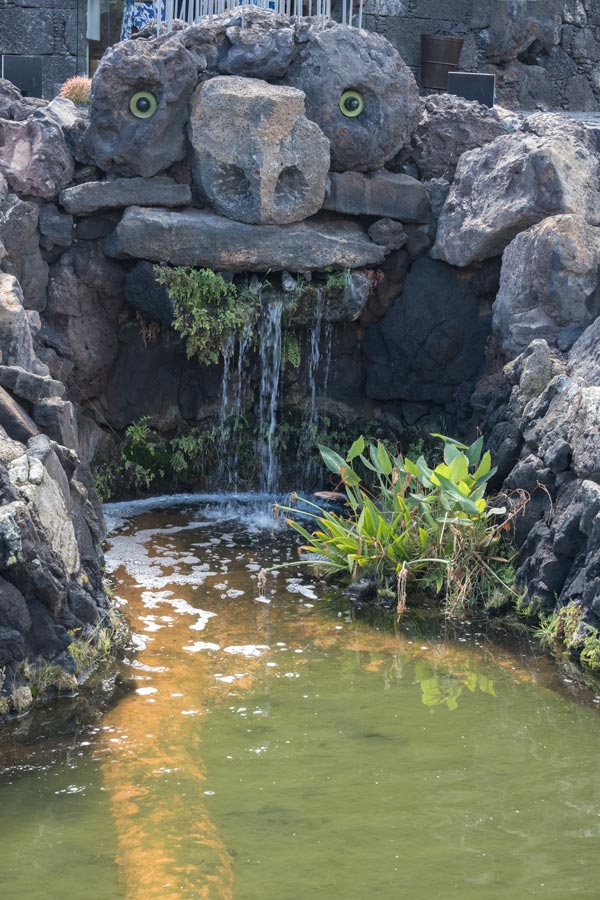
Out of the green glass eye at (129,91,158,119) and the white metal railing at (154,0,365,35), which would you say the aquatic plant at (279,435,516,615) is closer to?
the green glass eye at (129,91,158,119)

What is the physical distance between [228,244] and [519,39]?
31.7 feet

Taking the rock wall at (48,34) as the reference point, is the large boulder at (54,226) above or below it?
below

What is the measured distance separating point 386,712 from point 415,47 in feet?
45.5

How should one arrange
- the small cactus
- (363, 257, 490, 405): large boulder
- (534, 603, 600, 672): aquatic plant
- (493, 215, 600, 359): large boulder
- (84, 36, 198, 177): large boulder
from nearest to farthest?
(534, 603, 600, 672): aquatic plant
(493, 215, 600, 359): large boulder
(84, 36, 198, 177): large boulder
(363, 257, 490, 405): large boulder
the small cactus

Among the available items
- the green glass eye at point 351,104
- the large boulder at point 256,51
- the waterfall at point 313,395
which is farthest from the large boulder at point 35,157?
the waterfall at point 313,395

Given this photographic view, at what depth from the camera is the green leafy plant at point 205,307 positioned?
1115cm

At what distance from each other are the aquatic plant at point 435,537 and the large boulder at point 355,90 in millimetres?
3799

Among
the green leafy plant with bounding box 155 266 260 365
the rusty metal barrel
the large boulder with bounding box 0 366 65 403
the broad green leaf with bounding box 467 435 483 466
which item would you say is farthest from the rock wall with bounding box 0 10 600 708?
the rusty metal barrel

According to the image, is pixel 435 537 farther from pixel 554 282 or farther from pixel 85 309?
pixel 85 309

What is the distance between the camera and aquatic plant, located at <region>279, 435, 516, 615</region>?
8.56m

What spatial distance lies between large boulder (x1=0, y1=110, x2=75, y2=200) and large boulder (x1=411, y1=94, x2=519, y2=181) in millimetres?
3482

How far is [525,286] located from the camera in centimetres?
1048

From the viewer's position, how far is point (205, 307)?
445 inches

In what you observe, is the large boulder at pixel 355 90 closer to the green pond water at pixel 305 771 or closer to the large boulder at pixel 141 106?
the large boulder at pixel 141 106
